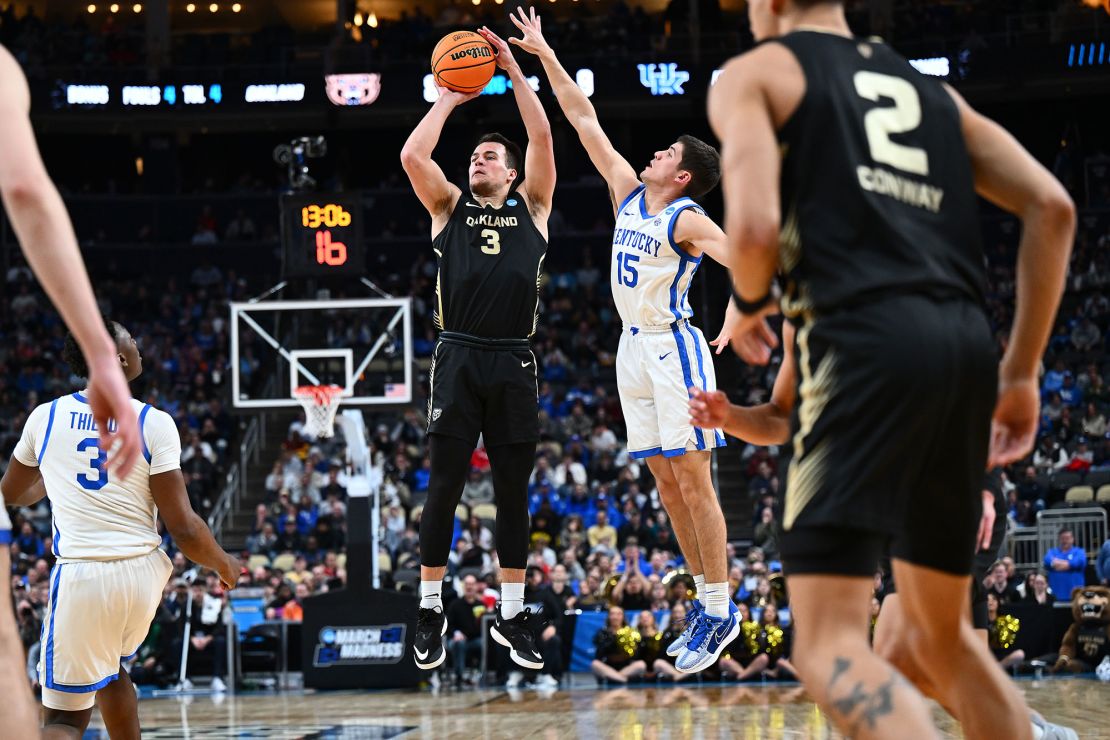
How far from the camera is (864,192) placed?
3.52 m

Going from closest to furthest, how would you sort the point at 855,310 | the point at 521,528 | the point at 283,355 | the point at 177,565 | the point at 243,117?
the point at 855,310, the point at 521,528, the point at 283,355, the point at 177,565, the point at 243,117

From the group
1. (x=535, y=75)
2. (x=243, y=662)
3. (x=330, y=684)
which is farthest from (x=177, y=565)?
(x=535, y=75)

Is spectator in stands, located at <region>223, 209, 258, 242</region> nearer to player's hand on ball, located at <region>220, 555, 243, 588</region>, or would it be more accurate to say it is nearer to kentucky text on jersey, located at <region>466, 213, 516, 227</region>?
kentucky text on jersey, located at <region>466, 213, 516, 227</region>

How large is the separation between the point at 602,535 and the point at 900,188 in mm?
17819

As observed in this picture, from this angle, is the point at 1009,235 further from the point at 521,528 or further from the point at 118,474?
the point at 118,474

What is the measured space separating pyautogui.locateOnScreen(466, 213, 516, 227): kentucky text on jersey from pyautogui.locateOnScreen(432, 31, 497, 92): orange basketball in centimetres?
77

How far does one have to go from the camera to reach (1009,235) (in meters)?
32.2

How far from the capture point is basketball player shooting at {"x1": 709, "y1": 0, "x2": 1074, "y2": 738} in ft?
11.2

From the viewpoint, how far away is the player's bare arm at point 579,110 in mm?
7734

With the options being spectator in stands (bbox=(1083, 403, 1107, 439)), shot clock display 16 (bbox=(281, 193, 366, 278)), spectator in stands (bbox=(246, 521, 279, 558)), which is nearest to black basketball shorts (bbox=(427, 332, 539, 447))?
shot clock display 16 (bbox=(281, 193, 366, 278))

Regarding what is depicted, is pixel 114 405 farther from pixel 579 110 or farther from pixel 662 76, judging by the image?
pixel 662 76

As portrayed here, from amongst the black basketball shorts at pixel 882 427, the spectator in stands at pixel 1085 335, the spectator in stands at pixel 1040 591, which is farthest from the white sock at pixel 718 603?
the spectator in stands at pixel 1085 335

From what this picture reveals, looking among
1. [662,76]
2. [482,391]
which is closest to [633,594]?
[482,391]

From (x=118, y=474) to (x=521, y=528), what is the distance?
4704 millimetres
